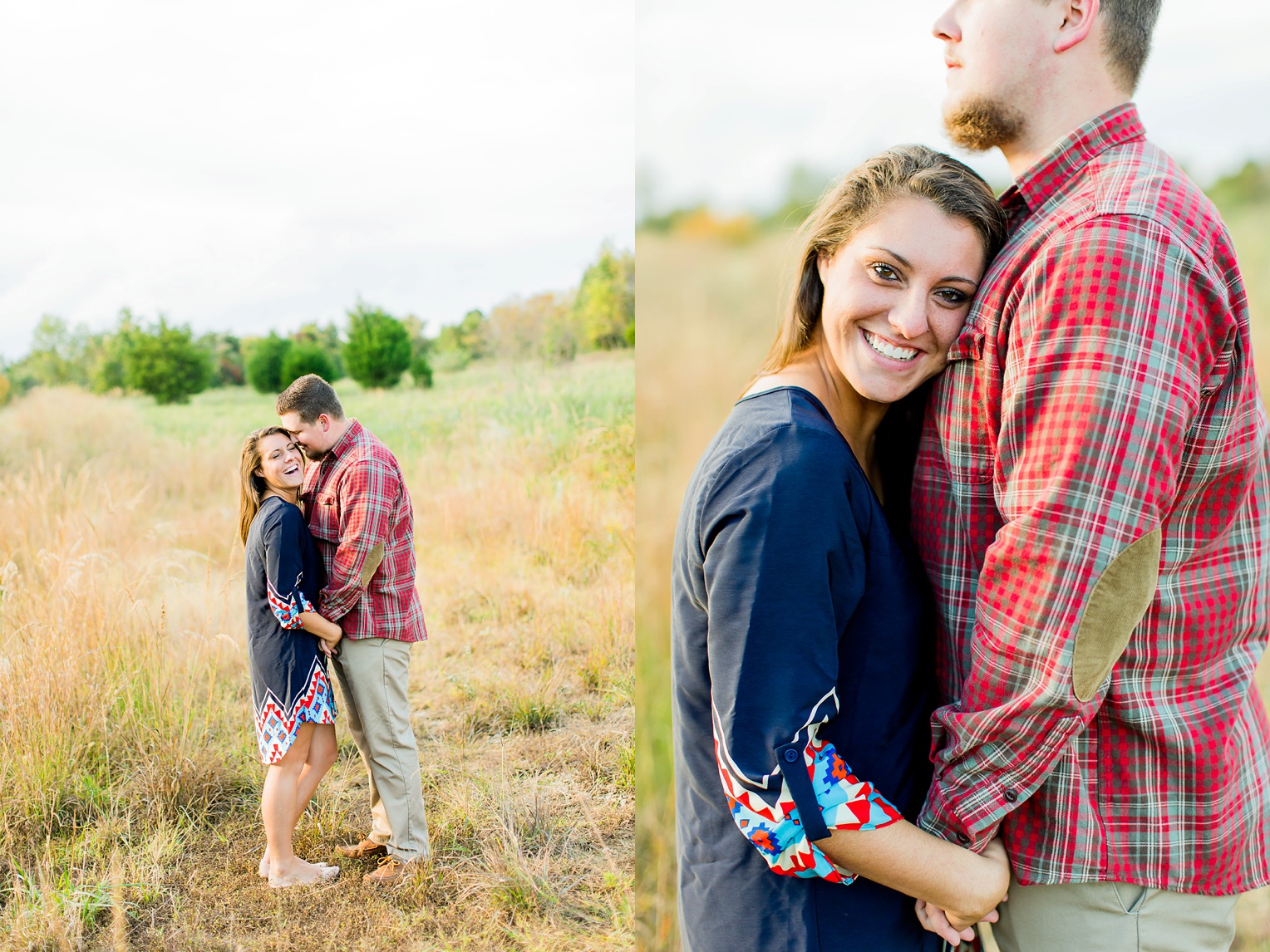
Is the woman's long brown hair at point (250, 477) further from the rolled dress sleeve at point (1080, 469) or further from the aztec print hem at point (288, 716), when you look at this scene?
the rolled dress sleeve at point (1080, 469)

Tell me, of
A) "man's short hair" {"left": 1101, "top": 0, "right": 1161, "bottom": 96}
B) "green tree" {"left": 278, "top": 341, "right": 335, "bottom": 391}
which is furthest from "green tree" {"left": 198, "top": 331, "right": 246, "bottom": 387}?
"man's short hair" {"left": 1101, "top": 0, "right": 1161, "bottom": 96}

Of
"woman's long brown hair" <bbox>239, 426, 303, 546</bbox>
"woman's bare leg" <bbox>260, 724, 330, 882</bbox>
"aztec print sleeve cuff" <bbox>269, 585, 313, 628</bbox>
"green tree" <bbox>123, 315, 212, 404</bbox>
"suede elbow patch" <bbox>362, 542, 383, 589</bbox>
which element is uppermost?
"green tree" <bbox>123, 315, 212, 404</bbox>

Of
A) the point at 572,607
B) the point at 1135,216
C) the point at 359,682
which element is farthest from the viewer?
the point at 572,607

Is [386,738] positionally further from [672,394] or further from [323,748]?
[672,394]

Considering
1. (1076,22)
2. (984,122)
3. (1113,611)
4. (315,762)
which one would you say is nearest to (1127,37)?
(1076,22)

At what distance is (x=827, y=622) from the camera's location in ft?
3.54

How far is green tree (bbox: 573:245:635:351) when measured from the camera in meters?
2.96

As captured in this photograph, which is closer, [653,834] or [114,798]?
[114,798]

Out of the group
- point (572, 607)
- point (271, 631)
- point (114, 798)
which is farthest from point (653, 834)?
point (114, 798)

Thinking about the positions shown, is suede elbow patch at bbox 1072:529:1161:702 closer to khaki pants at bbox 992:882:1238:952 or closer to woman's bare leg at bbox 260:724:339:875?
khaki pants at bbox 992:882:1238:952

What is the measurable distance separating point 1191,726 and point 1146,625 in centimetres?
15

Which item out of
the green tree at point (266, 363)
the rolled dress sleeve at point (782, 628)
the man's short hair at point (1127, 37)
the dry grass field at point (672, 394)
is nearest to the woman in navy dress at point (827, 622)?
the rolled dress sleeve at point (782, 628)

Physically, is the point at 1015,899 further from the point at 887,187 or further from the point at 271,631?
the point at 271,631

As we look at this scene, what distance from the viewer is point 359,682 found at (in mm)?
2574
